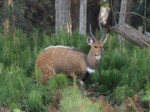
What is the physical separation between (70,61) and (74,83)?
1.02 m

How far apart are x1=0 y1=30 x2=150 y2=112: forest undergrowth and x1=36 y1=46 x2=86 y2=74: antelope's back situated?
0.26 m

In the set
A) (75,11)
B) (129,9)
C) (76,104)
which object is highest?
(76,104)

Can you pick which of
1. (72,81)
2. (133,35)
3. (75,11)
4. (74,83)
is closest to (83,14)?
(133,35)

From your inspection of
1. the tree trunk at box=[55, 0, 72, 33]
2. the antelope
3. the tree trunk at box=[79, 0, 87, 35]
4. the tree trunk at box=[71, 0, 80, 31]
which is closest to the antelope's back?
the antelope

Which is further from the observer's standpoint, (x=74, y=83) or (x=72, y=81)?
(x=72, y=81)

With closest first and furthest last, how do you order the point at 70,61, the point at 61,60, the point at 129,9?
the point at 70,61 → the point at 61,60 → the point at 129,9

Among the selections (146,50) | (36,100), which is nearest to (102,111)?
(36,100)

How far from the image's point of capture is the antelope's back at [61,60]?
404 inches

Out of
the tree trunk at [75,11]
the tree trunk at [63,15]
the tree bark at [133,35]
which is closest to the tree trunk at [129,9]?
the tree trunk at [75,11]

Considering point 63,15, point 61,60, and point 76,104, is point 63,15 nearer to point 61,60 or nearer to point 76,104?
point 61,60

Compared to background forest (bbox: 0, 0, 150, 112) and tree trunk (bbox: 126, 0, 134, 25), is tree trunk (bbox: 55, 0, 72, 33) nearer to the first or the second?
background forest (bbox: 0, 0, 150, 112)

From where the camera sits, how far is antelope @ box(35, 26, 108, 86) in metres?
10.2

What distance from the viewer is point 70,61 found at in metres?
10.3

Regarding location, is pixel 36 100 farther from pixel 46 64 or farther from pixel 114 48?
pixel 114 48
